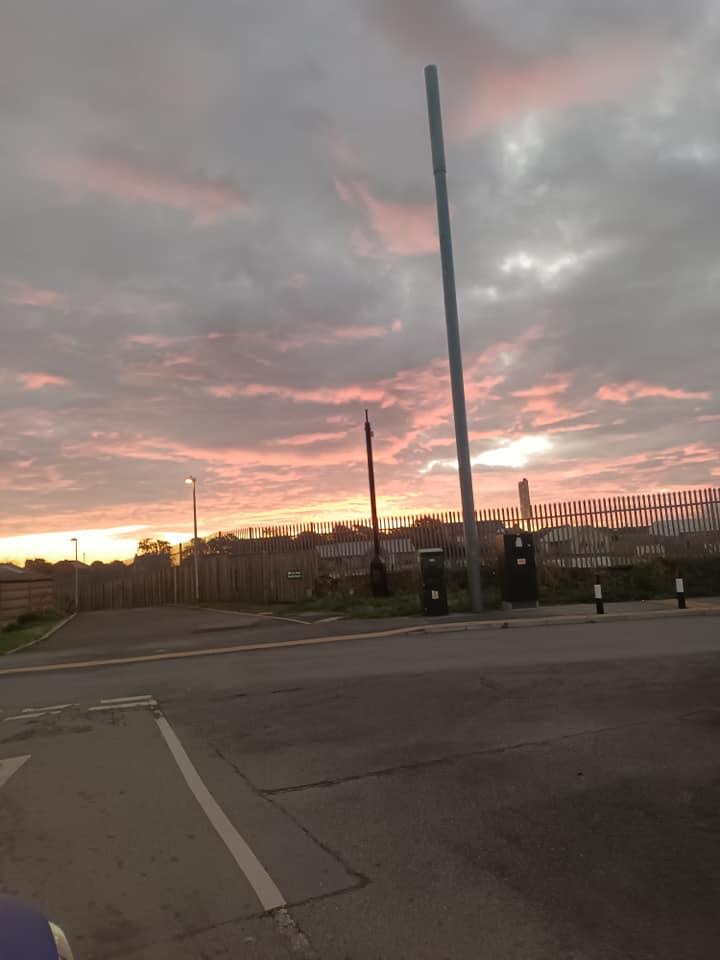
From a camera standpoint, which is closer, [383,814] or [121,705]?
[383,814]

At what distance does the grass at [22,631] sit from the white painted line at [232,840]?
1521 centimetres

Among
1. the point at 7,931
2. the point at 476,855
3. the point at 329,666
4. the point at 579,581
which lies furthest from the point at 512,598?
the point at 7,931

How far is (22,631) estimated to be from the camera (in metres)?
27.7

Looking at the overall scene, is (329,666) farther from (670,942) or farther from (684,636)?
(670,942)

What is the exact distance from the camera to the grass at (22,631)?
73.3 feet

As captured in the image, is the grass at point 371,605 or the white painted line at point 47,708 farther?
the grass at point 371,605

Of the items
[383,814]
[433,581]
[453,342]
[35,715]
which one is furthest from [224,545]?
[383,814]

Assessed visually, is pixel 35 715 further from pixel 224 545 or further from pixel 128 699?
pixel 224 545

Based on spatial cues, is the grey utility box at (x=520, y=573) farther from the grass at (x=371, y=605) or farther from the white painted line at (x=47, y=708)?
the white painted line at (x=47, y=708)

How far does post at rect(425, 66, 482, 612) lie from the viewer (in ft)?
70.5

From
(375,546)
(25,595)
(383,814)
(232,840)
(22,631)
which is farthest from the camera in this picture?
(25,595)

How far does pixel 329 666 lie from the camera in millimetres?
12922

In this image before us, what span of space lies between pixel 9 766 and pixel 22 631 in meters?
22.2

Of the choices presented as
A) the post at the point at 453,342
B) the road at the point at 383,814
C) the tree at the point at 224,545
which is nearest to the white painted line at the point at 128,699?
the road at the point at 383,814
